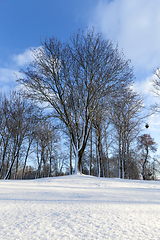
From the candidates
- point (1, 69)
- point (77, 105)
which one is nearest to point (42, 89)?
point (77, 105)

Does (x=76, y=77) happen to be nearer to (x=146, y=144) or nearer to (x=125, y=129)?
(x=125, y=129)

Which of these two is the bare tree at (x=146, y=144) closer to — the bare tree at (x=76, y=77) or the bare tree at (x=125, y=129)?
the bare tree at (x=125, y=129)

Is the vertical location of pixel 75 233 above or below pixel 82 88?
below

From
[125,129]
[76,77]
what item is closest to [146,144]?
[125,129]

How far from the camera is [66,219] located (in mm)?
1506

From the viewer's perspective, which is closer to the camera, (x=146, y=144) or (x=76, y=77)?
(x=76, y=77)

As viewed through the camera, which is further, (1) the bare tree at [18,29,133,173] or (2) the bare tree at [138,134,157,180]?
(2) the bare tree at [138,134,157,180]

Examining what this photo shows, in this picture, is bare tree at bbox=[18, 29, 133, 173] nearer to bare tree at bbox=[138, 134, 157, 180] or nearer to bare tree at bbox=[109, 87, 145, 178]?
bare tree at bbox=[109, 87, 145, 178]

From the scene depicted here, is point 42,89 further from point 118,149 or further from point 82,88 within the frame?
point 118,149

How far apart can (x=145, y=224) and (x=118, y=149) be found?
42.6ft

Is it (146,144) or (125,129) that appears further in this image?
(146,144)

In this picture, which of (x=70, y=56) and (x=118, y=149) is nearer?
(x=70, y=56)

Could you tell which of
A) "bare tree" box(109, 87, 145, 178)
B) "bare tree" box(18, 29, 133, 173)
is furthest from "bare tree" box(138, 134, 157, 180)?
"bare tree" box(18, 29, 133, 173)

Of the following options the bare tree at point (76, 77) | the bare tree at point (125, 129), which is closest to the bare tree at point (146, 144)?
the bare tree at point (125, 129)
